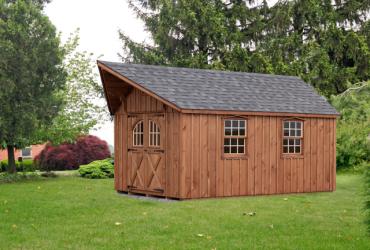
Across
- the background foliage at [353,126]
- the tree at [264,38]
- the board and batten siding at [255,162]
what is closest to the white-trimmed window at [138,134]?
the board and batten siding at [255,162]

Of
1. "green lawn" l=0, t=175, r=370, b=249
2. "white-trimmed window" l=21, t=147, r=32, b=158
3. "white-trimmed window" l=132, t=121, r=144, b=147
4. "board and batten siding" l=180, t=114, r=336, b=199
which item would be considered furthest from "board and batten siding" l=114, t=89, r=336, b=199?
"white-trimmed window" l=21, t=147, r=32, b=158

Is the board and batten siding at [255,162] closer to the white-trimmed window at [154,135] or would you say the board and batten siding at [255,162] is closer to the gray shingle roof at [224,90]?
the gray shingle roof at [224,90]

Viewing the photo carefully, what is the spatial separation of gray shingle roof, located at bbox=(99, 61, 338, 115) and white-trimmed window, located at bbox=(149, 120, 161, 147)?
1180 mm

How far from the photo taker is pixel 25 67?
24.3 meters

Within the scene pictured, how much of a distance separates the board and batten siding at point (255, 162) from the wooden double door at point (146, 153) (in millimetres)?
922

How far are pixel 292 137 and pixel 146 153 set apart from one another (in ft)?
14.3

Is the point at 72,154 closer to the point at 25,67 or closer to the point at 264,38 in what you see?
the point at 25,67

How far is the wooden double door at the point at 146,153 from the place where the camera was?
56.3 feet

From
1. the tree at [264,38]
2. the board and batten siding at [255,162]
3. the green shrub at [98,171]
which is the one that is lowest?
the green shrub at [98,171]

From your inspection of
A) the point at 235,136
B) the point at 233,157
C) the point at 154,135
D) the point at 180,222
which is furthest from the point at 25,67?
the point at 180,222

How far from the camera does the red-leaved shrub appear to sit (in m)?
32.4

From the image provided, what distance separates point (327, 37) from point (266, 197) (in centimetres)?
2348

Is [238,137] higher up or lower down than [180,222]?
higher up

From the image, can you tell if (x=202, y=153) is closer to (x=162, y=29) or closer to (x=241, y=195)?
(x=241, y=195)
